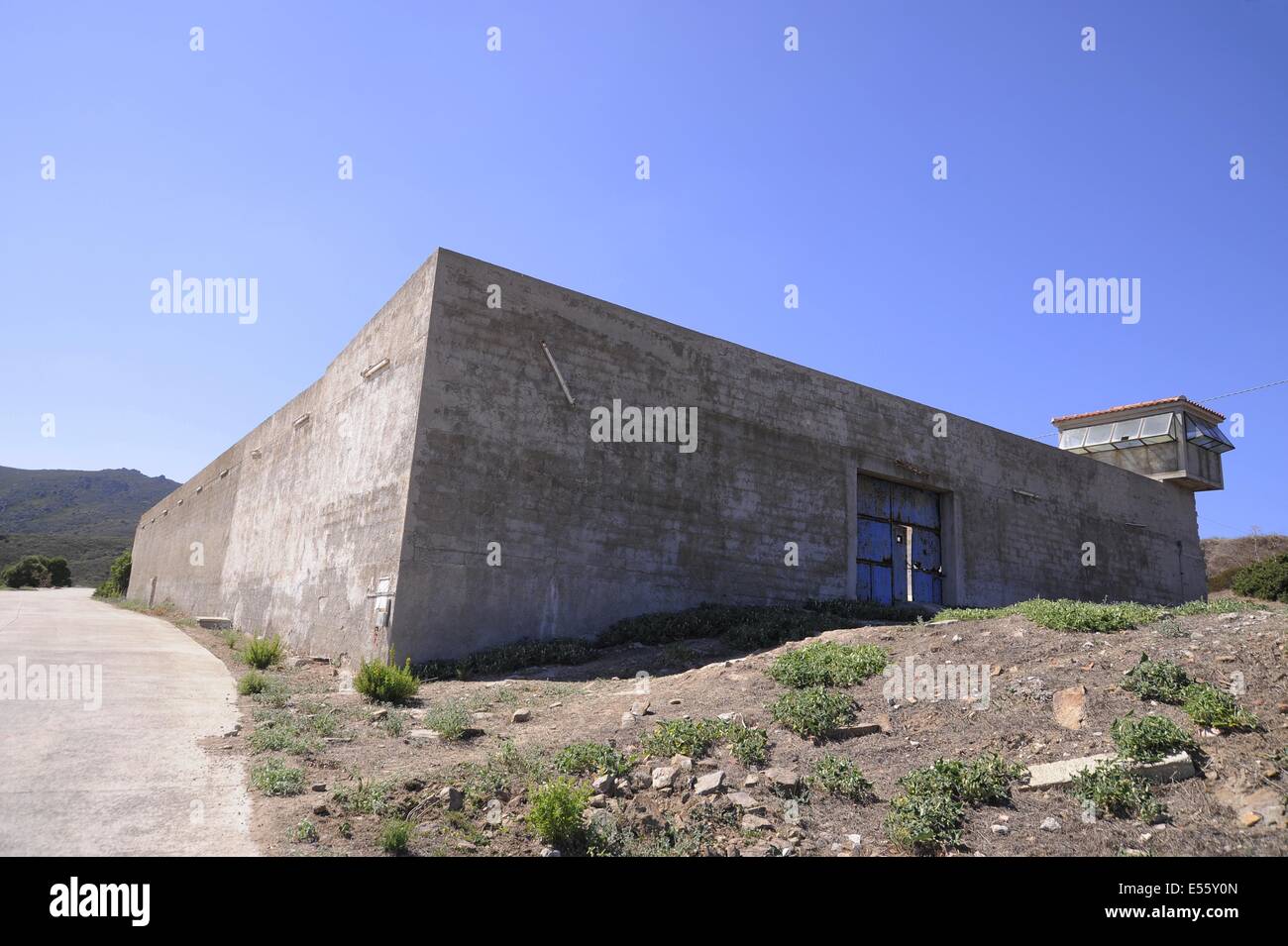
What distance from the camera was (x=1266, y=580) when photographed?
84.9 feet

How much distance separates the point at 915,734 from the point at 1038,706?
39.4 inches

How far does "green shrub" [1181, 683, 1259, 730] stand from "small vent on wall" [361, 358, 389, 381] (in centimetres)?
1137

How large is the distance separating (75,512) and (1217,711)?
11551 centimetres

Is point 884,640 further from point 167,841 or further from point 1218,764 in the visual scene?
point 167,841

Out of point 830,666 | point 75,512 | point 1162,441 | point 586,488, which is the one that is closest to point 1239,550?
point 1162,441

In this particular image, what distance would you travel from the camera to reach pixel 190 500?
3048 cm

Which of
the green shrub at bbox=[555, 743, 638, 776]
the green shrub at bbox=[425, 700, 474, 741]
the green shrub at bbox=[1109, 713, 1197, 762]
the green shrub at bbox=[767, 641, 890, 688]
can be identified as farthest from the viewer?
the green shrub at bbox=[767, 641, 890, 688]

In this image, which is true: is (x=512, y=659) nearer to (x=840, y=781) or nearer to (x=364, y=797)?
(x=364, y=797)

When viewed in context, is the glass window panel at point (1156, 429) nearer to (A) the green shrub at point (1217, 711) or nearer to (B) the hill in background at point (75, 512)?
(A) the green shrub at point (1217, 711)

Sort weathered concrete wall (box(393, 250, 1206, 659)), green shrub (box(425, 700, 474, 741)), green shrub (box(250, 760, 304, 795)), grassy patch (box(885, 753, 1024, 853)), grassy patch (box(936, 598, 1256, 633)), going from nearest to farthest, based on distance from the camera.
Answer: grassy patch (box(885, 753, 1024, 853))
green shrub (box(250, 760, 304, 795))
green shrub (box(425, 700, 474, 741))
grassy patch (box(936, 598, 1256, 633))
weathered concrete wall (box(393, 250, 1206, 659))

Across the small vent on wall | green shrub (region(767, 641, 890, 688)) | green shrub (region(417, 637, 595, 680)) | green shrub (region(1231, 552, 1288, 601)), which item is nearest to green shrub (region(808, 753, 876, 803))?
green shrub (region(767, 641, 890, 688))

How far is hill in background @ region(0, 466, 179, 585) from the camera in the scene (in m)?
64.5

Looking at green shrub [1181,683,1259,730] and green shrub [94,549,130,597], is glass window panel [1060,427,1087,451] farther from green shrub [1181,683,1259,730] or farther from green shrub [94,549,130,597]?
green shrub [94,549,130,597]
